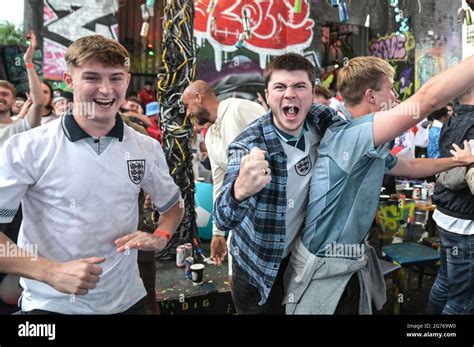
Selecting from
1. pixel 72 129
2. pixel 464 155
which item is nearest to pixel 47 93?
pixel 72 129

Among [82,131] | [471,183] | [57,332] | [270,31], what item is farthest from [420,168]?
[270,31]

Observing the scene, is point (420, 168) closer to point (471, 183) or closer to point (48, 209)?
point (471, 183)

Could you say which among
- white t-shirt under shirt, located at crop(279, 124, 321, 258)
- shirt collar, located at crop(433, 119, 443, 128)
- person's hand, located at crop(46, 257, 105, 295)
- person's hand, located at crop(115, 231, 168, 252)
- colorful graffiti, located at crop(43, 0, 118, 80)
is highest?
colorful graffiti, located at crop(43, 0, 118, 80)

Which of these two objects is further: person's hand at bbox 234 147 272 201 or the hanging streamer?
the hanging streamer

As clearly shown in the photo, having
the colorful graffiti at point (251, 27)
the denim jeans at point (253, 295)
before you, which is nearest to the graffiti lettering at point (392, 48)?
the denim jeans at point (253, 295)

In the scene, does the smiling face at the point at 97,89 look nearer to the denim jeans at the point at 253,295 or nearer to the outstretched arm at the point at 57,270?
the outstretched arm at the point at 57,270

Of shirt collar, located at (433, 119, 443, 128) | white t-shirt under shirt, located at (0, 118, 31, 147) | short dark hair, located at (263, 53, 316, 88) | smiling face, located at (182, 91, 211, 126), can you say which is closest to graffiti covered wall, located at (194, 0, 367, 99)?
shirt collar, located at (433, 119, 443, 128)

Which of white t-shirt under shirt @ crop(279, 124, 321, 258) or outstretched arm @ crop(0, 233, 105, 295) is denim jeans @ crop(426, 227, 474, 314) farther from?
outstretched arm @ crop(0, 233, 105, 295)

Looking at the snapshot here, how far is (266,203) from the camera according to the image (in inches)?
34.1

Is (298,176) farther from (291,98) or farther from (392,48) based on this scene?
(392,48)

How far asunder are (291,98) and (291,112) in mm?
33

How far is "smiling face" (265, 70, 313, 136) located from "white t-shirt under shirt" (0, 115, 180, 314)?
0.35 metres

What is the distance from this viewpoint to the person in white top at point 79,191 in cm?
77

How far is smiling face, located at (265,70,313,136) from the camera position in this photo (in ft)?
2.89
